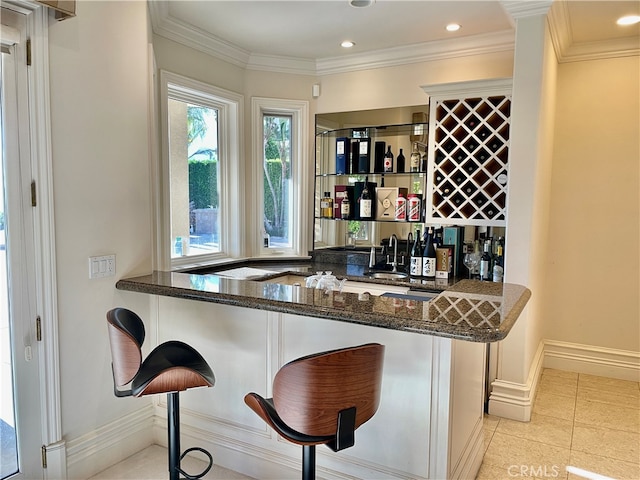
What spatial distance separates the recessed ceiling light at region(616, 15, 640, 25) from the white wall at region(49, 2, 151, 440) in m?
3.02

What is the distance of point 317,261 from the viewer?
13.4 feet

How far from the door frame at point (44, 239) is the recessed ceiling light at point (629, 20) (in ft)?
11.1

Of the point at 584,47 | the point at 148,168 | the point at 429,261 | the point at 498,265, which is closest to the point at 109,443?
the point at 148,168

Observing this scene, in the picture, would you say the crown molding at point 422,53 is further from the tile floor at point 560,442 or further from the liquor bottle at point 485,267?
the tile floor at point 560,442

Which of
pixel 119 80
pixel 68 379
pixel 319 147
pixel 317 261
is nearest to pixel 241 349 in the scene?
pixel 68 379

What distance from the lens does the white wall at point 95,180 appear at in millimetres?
2080

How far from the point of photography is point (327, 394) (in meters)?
1.34

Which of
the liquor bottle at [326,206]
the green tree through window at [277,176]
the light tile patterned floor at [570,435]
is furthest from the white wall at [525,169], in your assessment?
the green tree through window at [277,176]

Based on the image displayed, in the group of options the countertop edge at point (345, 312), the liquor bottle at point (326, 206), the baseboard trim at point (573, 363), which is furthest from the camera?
the liquor bottle at point (326, 206)

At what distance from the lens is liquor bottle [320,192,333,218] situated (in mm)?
4062

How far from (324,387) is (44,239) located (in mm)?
1486

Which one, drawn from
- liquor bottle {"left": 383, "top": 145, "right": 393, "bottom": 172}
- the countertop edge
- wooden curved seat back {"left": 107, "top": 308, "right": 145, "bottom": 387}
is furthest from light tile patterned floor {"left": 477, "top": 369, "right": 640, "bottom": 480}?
liquor bottle {"left": 383, "top": 145, "right": 393, "bottom": 172}

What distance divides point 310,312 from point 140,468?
141 centimetres

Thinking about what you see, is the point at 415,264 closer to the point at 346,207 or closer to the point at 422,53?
the point at 346,207
